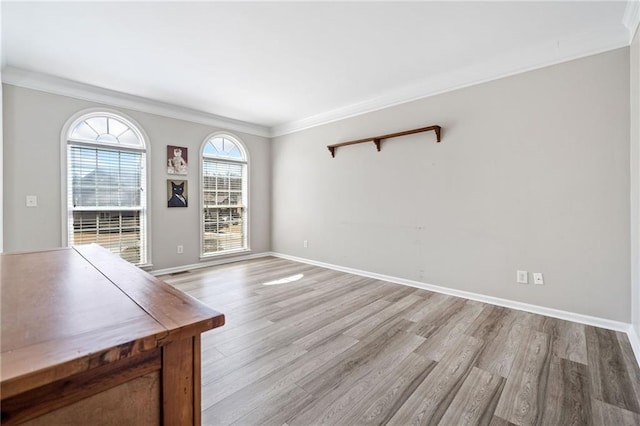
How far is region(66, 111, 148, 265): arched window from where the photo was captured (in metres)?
3.57

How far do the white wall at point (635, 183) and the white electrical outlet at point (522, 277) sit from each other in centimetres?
72

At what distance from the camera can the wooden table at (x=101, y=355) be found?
479 mm

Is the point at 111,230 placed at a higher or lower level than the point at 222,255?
higher

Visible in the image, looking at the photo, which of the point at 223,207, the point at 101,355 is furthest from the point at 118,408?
the point at 223,207

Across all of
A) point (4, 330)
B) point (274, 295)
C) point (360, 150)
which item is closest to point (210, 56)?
point (360, 150)

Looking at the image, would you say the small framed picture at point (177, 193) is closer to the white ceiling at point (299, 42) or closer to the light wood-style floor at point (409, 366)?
the white ceiling at point (299, 42)

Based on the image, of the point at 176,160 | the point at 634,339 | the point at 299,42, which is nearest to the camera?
the point at 634,339

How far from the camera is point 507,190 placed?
2.94 meters

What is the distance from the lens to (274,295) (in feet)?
10.8

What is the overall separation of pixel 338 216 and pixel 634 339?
130 inches

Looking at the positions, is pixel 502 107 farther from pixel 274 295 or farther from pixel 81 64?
pixel 81 64

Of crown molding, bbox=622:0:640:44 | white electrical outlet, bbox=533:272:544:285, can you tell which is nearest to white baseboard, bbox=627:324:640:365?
white electrical outlet, bbox=533:272:544:285

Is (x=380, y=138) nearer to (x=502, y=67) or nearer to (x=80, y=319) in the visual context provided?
(x=502, y=67)

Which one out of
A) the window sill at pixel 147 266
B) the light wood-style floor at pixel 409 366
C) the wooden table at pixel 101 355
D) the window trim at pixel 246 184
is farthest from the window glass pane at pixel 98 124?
the wooden table at pixel 101 355
